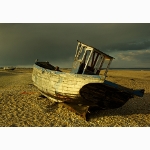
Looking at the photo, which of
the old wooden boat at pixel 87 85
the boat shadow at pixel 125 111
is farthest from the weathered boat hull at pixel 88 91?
the boat shadow at pixel 125 111

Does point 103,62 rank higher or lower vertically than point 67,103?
higher

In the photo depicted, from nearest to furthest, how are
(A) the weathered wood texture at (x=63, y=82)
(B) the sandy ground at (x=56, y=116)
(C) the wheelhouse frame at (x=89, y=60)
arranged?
(A) the weathered wood texture at (x=63, y=82)
(B) the sandy ground at (x=56, y=116)
(C) the wheelhouse frame at (x=89, y=60)

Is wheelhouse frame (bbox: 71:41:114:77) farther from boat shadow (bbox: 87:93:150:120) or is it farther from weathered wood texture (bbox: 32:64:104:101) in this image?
boat shadow (bbox: 87:93:150:120)

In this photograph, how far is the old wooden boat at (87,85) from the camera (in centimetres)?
815

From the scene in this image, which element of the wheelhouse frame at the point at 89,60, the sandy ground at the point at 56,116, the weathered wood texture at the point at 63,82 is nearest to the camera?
the weathered wood texture at the point at 63,82

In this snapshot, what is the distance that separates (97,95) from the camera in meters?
8.55

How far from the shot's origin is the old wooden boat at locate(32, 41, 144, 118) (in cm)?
815

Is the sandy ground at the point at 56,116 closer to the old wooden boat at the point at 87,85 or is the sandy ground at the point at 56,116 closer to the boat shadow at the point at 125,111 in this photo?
the boat shadow at the point at 125,111

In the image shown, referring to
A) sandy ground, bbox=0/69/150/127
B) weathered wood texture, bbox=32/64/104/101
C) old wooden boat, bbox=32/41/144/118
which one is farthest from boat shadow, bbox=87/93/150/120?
weathered wood texture, bbox=32/64/104/101

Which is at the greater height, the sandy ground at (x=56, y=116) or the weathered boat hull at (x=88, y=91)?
the weathered boat hull at (x=88, y=91)
